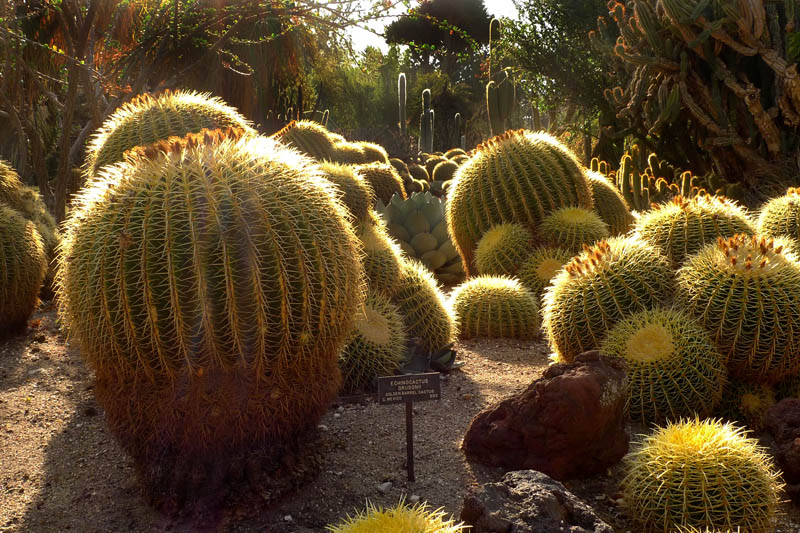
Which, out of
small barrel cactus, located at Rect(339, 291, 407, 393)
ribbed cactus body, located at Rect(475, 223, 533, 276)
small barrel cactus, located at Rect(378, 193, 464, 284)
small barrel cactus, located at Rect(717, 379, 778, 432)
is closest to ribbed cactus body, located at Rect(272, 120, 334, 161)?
small barrel cactus, located at Rect(378, 193, 464, 284)

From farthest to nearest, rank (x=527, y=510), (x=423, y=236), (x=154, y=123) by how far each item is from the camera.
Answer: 1. (x=423, y=236)
2. (x=154, y=123)
3. (x=527, y=510)

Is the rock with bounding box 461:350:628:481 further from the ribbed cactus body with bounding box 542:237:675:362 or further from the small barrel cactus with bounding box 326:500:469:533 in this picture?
the small barrel cactus with bounding box 326:500:469:533

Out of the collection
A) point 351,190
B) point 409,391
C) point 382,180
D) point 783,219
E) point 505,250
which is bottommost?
A: point 409,391

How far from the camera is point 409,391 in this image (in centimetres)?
316

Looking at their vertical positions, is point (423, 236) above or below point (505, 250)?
above

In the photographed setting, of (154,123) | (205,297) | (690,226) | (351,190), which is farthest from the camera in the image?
(351,190)

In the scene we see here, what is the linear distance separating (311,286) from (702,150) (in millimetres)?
8446

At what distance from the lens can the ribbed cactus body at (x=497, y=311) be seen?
17.9 ft

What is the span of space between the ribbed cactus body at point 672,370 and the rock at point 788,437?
31 cm

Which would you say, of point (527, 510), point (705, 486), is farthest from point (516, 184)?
point (527, 510)

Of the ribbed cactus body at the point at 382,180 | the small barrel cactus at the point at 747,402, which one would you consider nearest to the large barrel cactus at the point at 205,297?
the small barrel cactus at the point at 747,402

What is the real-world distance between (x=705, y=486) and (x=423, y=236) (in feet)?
17.1

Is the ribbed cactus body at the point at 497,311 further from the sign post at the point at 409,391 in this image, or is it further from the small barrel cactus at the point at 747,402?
the sign post at the point at 409,391

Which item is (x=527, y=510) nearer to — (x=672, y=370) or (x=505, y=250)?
(x=672, y=370)
